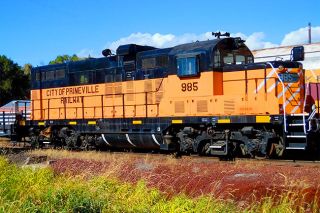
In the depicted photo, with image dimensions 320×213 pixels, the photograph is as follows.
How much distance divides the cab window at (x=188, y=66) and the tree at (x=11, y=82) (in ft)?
142

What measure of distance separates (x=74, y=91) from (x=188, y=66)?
6489mm

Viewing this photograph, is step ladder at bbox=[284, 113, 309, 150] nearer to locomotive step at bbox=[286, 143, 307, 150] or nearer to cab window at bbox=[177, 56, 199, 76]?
locomotive step at bbox=[286, 143, 307, 150]

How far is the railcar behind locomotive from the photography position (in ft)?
44.8

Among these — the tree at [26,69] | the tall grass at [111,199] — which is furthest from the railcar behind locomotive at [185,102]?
the tree at [26,69]

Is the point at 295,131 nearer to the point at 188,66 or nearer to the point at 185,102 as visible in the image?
the point at 185,102

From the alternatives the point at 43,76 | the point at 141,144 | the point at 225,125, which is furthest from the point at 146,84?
the point at 43,76

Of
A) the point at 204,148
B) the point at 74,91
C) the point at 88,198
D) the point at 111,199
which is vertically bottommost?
the point at 111,199

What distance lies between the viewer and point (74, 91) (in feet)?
63.7

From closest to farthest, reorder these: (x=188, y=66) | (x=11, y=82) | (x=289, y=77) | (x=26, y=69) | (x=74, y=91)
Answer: (x=289, y=77) → (x=188, y=66) → (x=74, y=91) → (x=11, y=82) → (x=26, y=69)

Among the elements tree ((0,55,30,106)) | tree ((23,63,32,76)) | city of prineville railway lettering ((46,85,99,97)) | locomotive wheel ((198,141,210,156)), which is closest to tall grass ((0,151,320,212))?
locomotive wheel ((198,141,210,156))

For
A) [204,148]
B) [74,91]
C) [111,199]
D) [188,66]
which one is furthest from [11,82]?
[111,199]

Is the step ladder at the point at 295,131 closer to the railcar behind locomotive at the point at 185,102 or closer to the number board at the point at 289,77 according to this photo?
the railcar behind locomotive at the point at 185,102

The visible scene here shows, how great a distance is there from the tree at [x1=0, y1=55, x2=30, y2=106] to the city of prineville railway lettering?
36.2 m

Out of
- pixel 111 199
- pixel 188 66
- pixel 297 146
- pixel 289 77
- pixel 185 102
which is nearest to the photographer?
pixel 111 199
